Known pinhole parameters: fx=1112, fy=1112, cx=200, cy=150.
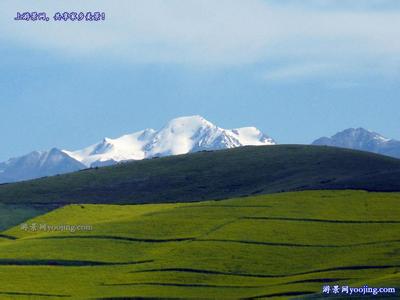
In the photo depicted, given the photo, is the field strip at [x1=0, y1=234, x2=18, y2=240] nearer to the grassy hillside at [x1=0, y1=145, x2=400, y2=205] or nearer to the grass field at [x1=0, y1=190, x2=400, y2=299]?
the grass field at [x1=0, y1=190, x2=400, y2=299]

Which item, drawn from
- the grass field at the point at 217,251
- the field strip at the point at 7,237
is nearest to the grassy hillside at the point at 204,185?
the grass field at the point at 217,251

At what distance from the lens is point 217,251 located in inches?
4550

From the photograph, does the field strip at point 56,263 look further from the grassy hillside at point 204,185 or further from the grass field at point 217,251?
the grassy hillside at point 204,185

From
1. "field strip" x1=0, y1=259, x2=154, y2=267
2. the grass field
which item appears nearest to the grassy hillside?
the grass field

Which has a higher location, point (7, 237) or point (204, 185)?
point (204, 185)

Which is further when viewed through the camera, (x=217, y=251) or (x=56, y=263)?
(x=217, y=251)

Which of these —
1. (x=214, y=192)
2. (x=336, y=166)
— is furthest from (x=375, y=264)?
(x=336, y=166)

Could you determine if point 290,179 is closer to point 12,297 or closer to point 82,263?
point 82,263

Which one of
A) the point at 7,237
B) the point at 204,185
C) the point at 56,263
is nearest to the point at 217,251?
the point at 56,263

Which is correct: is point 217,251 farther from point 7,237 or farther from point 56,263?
point 7,237

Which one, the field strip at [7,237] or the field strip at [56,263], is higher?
the field strip at [7,237]

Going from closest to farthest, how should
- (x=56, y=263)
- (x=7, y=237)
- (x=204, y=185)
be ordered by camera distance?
(x=56, y=263), (x=7, y=237), (x=204, y=185)

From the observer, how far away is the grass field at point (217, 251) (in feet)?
331

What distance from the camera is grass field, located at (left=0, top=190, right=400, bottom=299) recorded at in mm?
100938
